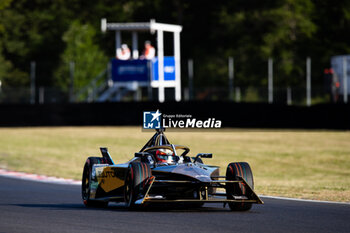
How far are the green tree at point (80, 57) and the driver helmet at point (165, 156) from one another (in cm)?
4207

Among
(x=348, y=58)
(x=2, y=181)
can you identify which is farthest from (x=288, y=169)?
(x=348, y=58)

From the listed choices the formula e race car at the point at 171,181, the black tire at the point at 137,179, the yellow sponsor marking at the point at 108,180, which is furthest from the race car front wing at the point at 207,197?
the yellow sponsor marking at the point at 108,180

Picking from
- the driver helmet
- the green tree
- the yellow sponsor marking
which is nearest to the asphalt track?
the yellow sponsor marking

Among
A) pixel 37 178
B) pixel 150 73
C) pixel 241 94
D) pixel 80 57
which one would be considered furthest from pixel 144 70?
pixel 37 178

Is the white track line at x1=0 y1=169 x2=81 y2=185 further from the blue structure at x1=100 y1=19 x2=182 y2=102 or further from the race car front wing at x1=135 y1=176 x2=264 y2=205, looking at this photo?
the blue structure at x1=100 y1=19 x2=182 y2=102

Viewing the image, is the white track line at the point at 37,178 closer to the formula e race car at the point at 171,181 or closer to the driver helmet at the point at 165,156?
the formula e race car at the point at 171,181

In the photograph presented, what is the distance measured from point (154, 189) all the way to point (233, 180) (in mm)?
1019

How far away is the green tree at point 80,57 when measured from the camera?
53.6m

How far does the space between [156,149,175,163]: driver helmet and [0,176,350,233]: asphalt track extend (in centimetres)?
67

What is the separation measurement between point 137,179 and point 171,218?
0.77 m

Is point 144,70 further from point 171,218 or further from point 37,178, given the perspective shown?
point 171,218

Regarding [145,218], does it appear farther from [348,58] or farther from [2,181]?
[348,58]

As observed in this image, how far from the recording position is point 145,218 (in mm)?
9273

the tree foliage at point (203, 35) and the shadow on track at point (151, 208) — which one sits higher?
the tree foliage at point (203, 35)
